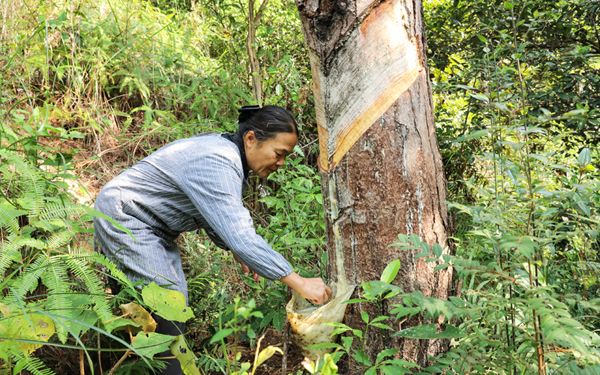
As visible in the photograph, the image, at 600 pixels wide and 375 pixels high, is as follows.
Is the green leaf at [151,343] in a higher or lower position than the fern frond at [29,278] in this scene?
lower

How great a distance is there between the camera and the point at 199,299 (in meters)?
2.67

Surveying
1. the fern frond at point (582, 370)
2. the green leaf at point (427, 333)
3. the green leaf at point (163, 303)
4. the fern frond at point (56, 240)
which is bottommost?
the fern frond at point (582, 370)

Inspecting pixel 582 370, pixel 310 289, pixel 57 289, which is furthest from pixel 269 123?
pixel 582 370

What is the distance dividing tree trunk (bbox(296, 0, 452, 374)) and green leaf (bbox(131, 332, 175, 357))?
0.76 metres

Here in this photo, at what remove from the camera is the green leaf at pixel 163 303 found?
150 centimetres

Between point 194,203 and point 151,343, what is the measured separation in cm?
70

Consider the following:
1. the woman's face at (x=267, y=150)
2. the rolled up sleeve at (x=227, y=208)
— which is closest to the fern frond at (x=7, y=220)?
the rolled up sleeve at (x=227, y=208)

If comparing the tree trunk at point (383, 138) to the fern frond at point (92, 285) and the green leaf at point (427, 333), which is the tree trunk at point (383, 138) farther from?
the fern frond at point (92, 285)

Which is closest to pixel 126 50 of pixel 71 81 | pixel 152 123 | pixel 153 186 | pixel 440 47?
pixel 71 81

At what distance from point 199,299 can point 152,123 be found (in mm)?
2089

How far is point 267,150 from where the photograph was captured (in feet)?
7.38

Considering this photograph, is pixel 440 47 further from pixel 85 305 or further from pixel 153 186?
pixel 85 305

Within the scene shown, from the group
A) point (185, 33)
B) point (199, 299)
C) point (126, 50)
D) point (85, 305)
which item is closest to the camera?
point (85, 305)

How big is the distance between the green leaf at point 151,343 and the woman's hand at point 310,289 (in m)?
0.59
